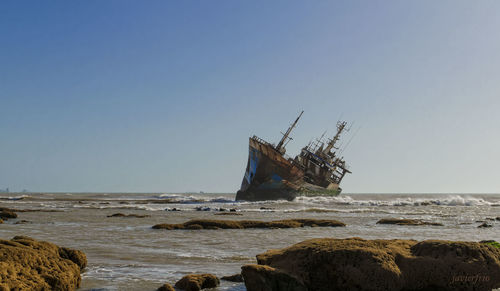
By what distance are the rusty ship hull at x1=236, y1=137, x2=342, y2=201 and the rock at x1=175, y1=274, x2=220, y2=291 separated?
4799 centimetres

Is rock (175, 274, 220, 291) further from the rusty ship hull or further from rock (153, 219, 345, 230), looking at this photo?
the rusty ship hull

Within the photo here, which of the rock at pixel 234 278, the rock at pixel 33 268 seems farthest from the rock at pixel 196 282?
the rock at pixel 33 268

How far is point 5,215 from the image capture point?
2588 centimetres

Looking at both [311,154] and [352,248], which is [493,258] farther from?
[311,154]

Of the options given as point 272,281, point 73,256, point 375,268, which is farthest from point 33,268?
point 375,268

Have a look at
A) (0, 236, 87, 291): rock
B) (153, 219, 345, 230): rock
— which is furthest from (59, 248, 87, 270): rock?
(153, 219, 345, 230): rock

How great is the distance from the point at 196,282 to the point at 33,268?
9.32 ft

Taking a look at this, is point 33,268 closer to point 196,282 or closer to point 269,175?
point 196,282

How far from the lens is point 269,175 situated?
56562 millimetres

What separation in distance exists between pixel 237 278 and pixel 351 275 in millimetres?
2601

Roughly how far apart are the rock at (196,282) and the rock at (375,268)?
1.01m

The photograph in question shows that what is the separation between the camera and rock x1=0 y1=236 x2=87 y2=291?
6.38 metres

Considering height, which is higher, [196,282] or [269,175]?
[269,175]

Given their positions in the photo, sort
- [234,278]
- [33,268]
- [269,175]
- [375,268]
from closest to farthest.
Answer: [375,268], [33,268], [234,278], [269,175]
